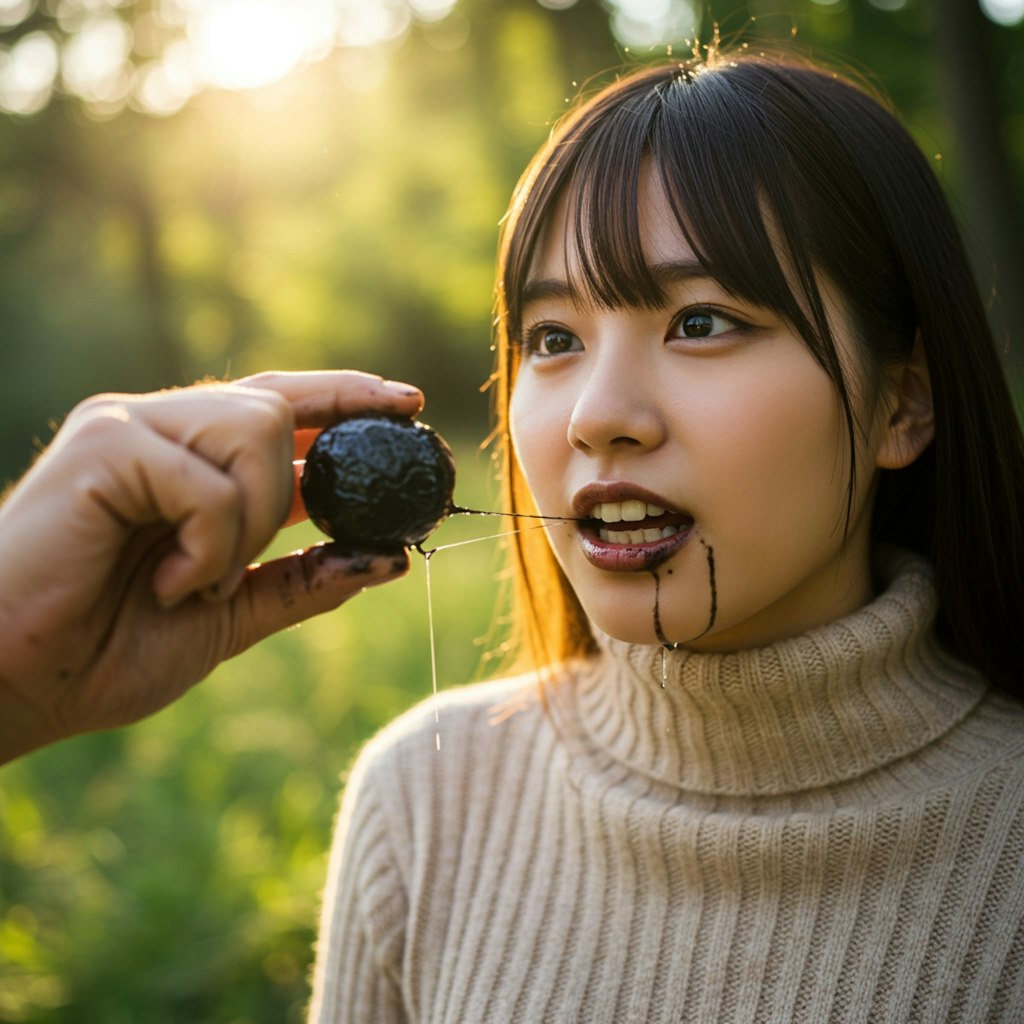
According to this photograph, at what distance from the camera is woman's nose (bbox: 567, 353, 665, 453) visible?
1804 millimetres

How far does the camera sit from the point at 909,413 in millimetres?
2143

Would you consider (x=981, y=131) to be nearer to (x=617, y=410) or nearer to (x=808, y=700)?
(x=808, y=700)

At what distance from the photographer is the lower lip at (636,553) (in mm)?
1865

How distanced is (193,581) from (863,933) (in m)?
1.37

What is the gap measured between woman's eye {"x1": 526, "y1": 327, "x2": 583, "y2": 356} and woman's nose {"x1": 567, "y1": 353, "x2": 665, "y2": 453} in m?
0.19

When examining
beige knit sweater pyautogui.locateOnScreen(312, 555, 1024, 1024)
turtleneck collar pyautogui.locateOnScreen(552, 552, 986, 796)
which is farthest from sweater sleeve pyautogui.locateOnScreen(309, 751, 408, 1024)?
turtleneck collar pyautogui.locateOnScreen(552, 552, 986, 796)

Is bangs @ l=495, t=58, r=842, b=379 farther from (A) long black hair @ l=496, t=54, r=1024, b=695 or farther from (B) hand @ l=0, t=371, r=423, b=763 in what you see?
(B) hand @ l=0, t=371, r=423, b=763

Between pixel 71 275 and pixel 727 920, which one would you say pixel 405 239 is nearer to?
pixel 71 275

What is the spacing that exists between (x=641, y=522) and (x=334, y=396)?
592 mm

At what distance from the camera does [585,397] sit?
184 centimetres

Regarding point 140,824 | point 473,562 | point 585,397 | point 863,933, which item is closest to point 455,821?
point 863,933

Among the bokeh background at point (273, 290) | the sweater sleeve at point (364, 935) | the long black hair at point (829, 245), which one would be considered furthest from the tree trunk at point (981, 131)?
the sweater sleeve at point (364, 935)

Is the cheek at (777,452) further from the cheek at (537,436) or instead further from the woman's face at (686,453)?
the cheek at (537,436)

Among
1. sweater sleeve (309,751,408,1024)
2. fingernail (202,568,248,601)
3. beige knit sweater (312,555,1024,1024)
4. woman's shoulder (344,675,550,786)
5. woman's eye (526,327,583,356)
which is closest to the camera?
fingernail (202,568,248,601)
